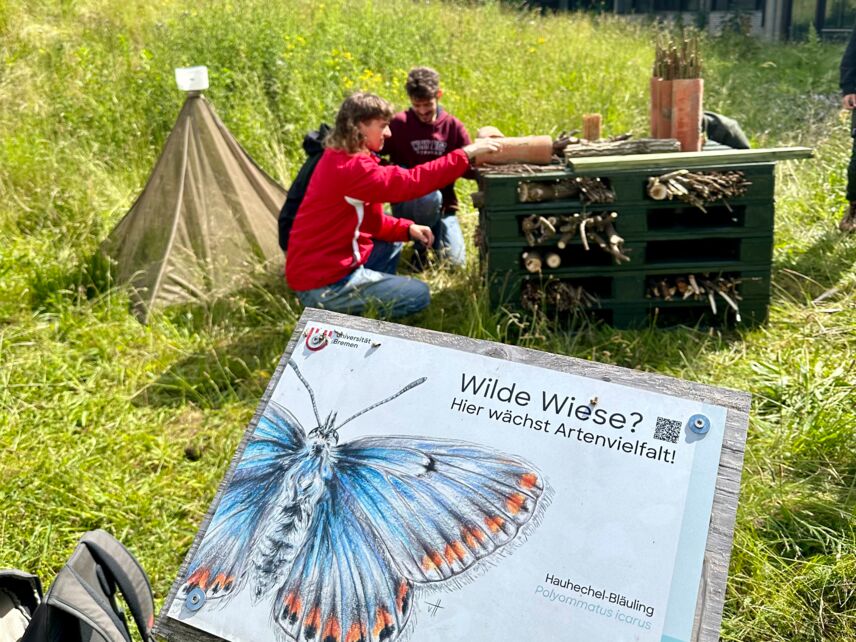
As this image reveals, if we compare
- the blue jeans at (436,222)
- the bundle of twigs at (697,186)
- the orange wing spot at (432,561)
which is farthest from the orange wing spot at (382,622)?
the blue jeans at (436,222)

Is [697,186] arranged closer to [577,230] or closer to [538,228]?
[577,230]

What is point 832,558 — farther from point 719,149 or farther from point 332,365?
point 719,149

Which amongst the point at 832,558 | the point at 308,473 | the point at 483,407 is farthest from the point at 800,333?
the point at 308,473

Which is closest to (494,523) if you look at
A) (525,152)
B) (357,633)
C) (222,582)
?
(357,633)

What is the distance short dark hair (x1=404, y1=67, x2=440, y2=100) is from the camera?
5.41 metres

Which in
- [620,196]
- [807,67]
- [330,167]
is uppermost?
[330,167]

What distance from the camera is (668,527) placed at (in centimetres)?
165

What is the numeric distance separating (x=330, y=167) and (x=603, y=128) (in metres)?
4.99

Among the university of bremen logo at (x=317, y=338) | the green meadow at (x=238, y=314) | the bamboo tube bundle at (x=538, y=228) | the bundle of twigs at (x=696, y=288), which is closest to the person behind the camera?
A: the university of bremen logo at (x=317, y=338)

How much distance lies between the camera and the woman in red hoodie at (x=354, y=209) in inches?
167

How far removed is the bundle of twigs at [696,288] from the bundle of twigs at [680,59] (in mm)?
1183

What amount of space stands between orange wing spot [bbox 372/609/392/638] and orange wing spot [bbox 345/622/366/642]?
26 mm

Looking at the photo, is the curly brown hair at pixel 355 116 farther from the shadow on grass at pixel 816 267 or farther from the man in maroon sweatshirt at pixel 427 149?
the shadow on grass at pixel 816 267

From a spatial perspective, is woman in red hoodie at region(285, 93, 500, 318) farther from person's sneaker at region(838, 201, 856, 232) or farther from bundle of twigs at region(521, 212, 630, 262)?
person's sneaker at region(838, 201, 856, 232)
